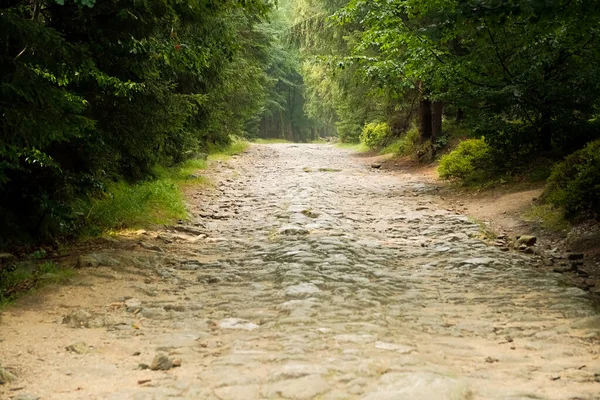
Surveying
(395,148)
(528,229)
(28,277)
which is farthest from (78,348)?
(395,148)

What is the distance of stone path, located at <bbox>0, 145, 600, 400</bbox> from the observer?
345 cm

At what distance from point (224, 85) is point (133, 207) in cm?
Result: 445

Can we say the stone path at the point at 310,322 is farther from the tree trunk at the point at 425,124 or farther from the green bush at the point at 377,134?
the green bush at the point at 377,134

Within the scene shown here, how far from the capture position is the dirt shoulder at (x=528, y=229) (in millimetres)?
6684

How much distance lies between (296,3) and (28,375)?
68.9 ft

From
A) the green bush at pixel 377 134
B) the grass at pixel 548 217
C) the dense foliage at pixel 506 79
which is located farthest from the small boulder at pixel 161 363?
the green bush at pixel 377 134

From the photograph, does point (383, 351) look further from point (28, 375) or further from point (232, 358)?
point (28, 375)

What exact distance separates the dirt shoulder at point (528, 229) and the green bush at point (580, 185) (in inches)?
13.0

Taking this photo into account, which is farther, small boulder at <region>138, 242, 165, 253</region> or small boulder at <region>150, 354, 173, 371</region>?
small boulder at <region>138, 242, 165, 253</region>

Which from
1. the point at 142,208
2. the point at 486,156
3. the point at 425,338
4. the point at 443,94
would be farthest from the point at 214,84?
the point at 425,338

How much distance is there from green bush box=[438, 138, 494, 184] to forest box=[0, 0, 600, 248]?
36 mm

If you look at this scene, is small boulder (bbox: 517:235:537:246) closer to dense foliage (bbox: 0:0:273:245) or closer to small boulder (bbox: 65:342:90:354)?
dense foliage (bbox: 0:0:273:245)

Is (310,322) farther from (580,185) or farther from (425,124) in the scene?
(425,124)

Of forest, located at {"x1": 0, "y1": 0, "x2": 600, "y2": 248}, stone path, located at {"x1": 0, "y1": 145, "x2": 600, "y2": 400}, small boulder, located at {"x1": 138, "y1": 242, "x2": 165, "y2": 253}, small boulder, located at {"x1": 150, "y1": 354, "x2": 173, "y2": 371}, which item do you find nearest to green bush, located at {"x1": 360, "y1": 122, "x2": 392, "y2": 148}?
forest, located at {"x1": 0, "y1": 0, "x2": 600, "y2": 248}
